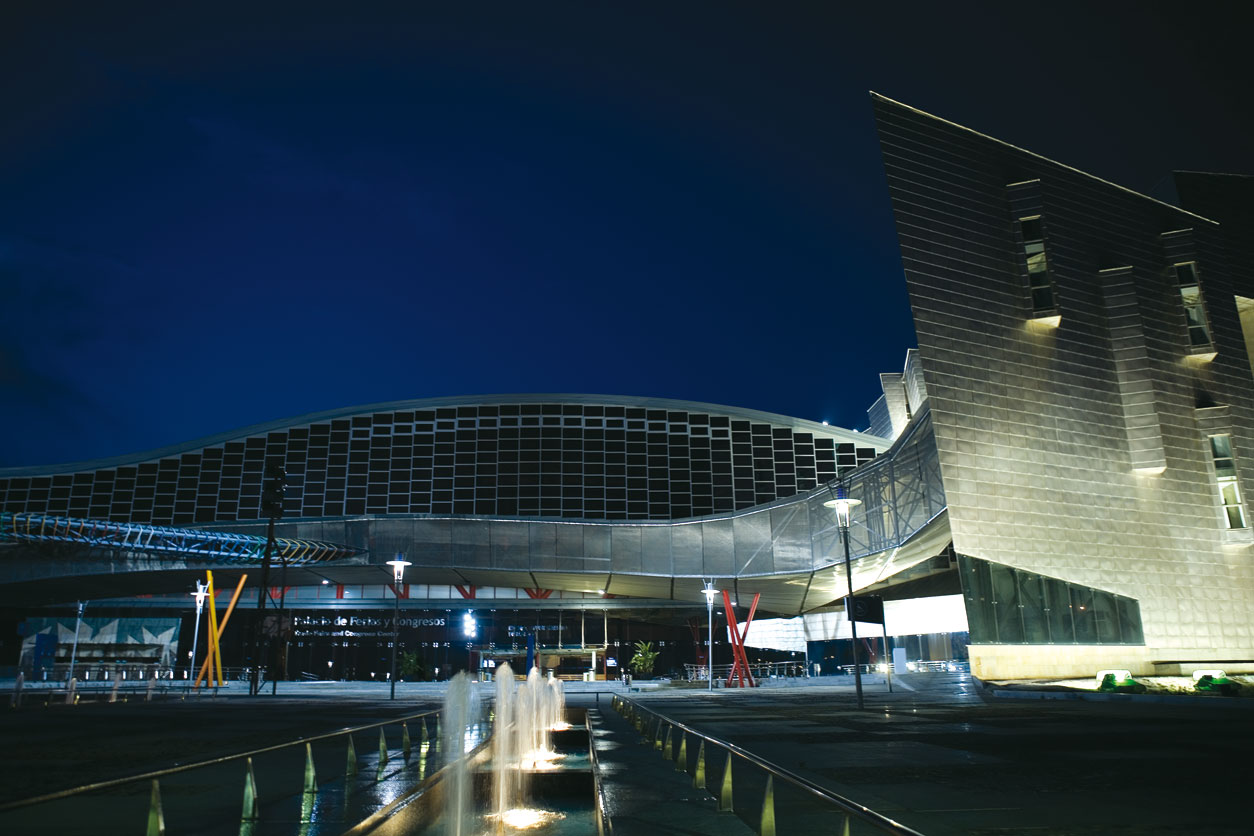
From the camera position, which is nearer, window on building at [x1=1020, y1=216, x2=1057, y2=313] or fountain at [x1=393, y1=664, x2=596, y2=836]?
fountain at [x1=393, y1=664, x2=596, y2=836]

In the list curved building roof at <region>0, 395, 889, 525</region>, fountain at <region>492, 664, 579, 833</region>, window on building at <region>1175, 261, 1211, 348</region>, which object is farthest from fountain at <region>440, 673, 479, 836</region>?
curved building roof at <region>0, 395, 889, 525</region>

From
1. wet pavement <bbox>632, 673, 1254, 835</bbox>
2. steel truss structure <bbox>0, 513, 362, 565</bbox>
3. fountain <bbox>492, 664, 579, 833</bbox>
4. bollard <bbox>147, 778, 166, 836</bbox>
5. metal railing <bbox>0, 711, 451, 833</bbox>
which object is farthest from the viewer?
steel truss structure <bbox>0, 513, 362, 565</bbox>

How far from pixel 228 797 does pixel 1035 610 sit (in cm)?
3209

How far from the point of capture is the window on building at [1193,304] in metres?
41.0

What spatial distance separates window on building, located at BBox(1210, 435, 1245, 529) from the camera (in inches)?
1532

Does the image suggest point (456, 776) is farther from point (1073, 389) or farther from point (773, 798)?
point (1073, 389)

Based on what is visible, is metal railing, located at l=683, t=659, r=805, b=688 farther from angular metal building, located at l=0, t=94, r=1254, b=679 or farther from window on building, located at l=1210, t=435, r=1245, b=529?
→ window on building, located at l=1210, t=435, r=1245, b=529

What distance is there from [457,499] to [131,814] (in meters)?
56.3

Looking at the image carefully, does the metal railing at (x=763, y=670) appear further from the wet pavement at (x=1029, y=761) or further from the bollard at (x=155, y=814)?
the bollard at (x=155, y=814)

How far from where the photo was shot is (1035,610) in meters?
33.5

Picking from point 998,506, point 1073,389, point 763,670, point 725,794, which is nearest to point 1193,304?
point 1073,389

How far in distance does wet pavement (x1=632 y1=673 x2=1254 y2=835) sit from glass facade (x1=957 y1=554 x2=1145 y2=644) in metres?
10.2

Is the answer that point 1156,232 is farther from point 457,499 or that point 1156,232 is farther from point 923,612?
point 457,499

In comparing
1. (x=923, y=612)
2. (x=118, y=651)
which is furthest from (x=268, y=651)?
(x=923, y=612)
